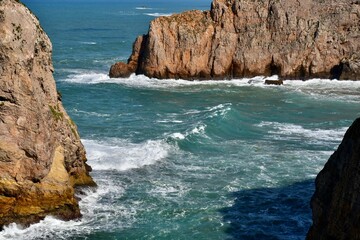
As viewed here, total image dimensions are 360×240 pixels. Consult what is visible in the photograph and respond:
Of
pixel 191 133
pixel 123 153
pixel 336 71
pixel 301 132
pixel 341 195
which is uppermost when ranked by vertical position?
pixel 341 195

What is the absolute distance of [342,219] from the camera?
19.0 metres

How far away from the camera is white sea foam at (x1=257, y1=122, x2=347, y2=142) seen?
4731cm

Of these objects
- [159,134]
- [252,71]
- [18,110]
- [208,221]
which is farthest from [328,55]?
[18,110]

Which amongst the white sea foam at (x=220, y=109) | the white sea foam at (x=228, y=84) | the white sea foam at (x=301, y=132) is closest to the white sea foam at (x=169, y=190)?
the white sea foam at (x=301, y=132)

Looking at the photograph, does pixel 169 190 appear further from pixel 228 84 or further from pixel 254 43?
pixel 254 43

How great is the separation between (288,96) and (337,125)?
586 inches

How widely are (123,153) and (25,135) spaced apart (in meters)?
14.4

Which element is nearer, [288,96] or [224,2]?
[288,96]

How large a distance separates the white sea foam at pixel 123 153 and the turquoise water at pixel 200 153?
0.25ft

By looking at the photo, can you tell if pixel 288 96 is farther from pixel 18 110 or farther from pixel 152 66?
pixel 18 110

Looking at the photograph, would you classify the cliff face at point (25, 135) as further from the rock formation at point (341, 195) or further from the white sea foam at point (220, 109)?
the white sea foam at point (220, 109)

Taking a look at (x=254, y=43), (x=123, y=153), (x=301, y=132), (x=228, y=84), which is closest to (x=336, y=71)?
(x=254, y=43)

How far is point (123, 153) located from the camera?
42.2 metres

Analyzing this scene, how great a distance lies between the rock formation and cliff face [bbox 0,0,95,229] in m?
13.9
